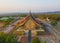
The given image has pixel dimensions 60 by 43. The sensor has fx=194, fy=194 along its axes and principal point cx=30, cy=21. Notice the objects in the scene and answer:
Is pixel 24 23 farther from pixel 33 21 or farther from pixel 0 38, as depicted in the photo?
pixel 0 38

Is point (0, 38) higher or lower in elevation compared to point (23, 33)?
higher

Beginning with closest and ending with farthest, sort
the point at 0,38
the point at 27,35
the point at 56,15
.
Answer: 1. the point at 0,38
2. the point at 27,35
3. the point at 56,15

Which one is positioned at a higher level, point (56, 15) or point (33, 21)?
point (33, 21)

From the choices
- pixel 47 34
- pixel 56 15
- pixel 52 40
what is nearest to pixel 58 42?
pixel 52 40

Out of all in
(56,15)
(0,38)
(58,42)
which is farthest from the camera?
(56,15)

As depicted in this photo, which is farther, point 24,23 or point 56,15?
point 56,15

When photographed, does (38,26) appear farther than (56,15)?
No

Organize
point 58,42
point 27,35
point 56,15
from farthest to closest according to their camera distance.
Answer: point 56,15, point 27,35, point 58,42

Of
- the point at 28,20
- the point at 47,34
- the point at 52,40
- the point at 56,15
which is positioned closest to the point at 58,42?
the point at 52,40

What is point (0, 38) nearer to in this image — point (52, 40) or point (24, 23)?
point (52, 40)
